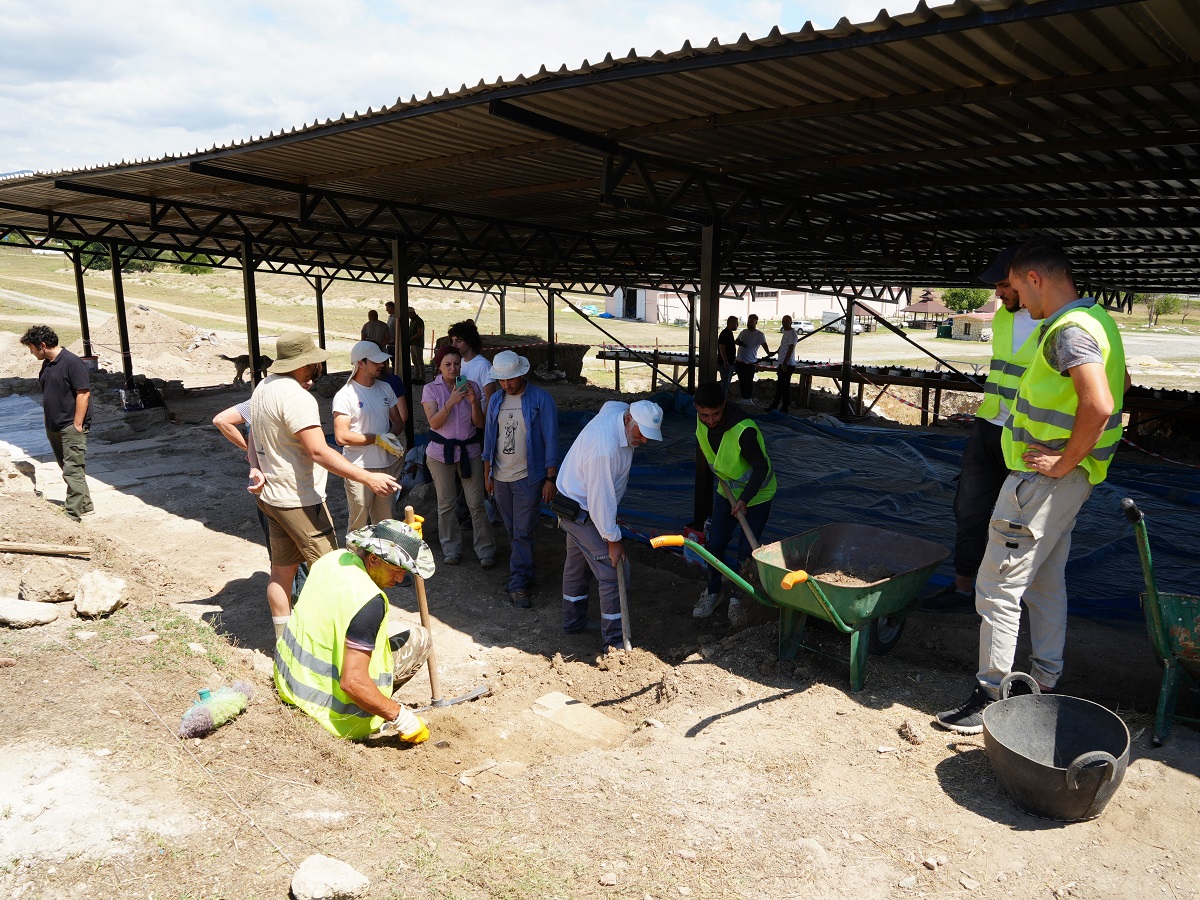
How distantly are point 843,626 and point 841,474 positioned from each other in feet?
15.0

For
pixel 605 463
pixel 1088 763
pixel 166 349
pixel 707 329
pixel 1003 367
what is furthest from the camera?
pixel 166 349

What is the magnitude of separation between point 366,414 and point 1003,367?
13.7 feet

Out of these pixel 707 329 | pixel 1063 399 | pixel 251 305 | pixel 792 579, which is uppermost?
pixel 251 305

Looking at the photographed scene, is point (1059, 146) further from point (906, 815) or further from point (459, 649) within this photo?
point (459, 649)

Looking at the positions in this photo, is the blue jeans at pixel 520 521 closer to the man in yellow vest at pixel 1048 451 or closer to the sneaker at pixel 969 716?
the sneaker at pixel 969 716

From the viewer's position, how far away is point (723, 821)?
3287 mm

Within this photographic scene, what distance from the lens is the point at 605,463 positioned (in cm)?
489

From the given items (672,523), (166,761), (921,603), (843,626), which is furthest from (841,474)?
(166,761)

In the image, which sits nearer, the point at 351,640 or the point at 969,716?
the point at 351,640

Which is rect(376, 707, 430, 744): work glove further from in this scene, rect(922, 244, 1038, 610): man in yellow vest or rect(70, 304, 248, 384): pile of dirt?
rect(70, 304, 248, 384): pile of dirt

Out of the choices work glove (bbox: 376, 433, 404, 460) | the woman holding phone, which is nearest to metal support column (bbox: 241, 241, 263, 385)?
the woman holding phone

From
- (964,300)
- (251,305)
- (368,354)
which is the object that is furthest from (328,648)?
(964,300)

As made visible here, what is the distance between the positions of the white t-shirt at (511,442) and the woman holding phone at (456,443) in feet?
1.90

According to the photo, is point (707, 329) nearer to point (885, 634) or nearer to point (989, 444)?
point (989, 444)
